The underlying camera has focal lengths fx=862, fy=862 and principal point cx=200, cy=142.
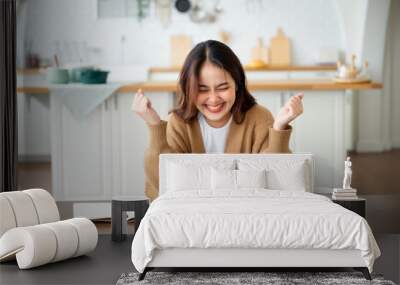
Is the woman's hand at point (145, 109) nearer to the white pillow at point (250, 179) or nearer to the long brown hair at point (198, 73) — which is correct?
the long brown hair at point (198, 73)

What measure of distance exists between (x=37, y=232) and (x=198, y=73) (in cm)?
150

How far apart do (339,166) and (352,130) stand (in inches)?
124

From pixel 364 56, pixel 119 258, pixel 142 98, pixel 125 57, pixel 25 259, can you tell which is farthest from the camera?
pixel 125 57

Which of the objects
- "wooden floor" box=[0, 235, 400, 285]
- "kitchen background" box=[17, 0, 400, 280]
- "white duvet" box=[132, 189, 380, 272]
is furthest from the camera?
"kitchen background" box=[17, 0, 400, 280]

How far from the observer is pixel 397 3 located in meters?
10.7

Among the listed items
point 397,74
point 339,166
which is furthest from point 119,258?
point 397,74

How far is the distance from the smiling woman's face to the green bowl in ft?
7.02

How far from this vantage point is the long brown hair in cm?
532

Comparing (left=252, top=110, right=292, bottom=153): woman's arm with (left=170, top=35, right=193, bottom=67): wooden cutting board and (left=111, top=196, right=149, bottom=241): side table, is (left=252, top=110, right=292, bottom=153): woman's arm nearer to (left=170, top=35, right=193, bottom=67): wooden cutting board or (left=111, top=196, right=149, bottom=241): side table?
(left=111, top=196, right=149, bottom=241): side table

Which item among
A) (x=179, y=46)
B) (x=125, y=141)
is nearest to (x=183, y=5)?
(x=179, y=46)

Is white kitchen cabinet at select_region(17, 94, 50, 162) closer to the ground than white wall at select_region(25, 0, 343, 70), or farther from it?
closer to the ground

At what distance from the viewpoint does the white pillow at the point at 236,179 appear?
490 cm

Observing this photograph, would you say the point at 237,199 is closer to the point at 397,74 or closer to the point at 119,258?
the point at 119,258

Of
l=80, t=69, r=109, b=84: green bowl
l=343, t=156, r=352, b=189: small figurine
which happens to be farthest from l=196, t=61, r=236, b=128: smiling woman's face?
l=80, t=69, r=109, b=84: green bowl
